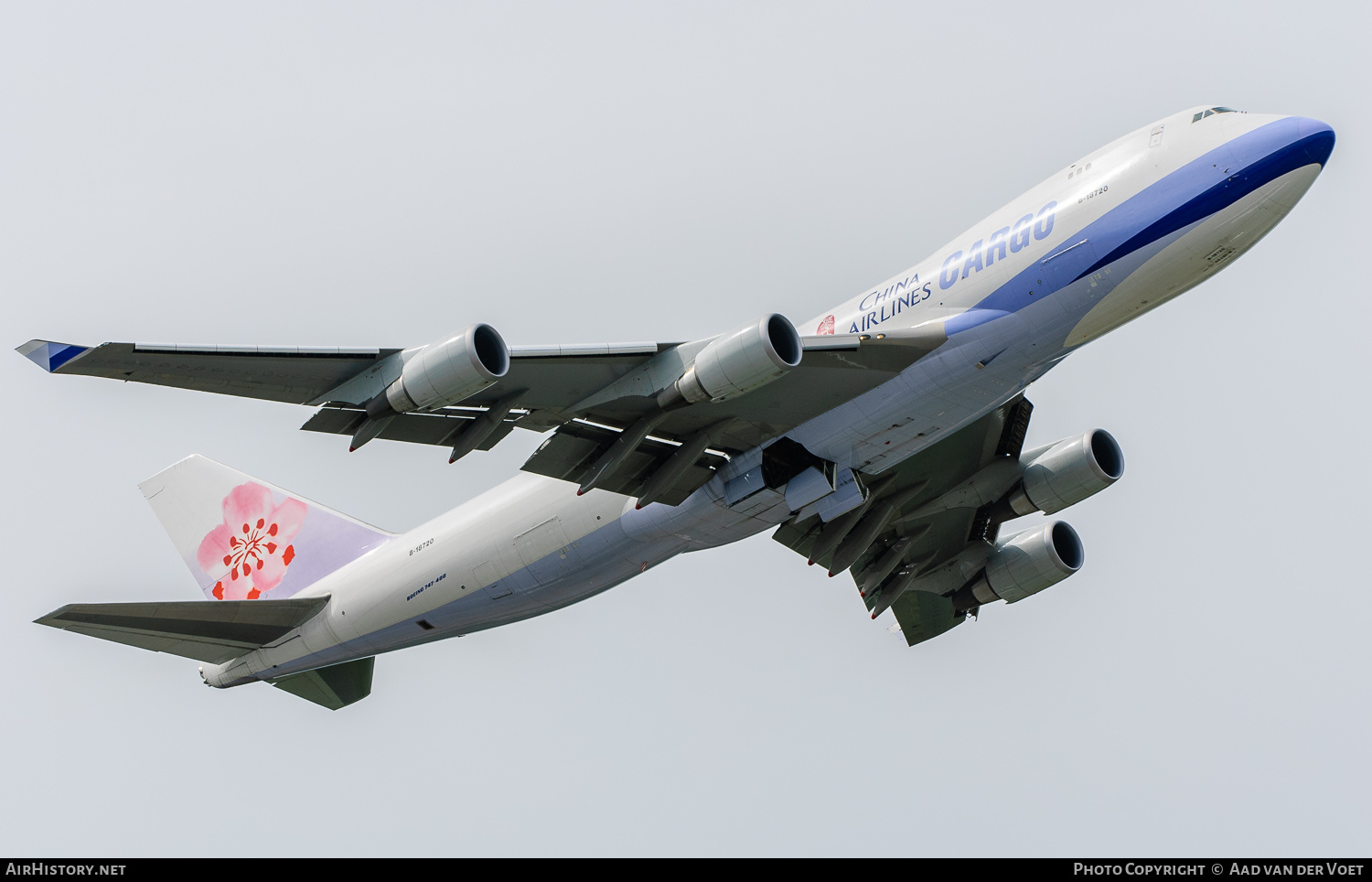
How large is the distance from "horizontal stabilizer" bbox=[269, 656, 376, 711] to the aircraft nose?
2310 cm

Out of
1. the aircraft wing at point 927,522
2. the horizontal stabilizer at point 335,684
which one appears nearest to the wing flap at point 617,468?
the aircraft wing at point 927,522

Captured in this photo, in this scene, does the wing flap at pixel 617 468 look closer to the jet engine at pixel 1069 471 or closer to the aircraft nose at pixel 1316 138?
the jet engine at pixel 1069 471

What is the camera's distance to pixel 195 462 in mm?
33719

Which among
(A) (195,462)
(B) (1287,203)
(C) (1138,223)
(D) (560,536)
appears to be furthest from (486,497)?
(B) (1287,203)

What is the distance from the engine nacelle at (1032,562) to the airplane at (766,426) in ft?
0.20

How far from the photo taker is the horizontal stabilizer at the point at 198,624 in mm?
25078

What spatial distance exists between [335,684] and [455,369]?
16049mm

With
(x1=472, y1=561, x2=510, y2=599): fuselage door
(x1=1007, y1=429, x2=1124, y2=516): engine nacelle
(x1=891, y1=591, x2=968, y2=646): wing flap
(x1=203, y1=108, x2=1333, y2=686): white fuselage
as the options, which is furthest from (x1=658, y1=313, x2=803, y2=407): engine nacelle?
(x1=891, y1=591, x2=968, y2=646): wing flap

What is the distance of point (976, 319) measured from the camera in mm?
20406

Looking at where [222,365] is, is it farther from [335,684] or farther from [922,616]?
[922,616]

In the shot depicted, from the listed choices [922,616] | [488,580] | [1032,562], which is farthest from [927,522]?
[488,580]

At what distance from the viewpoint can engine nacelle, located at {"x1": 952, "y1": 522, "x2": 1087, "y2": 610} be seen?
28.6m

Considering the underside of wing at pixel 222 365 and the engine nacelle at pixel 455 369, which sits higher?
the underside of wing at pixel 222 365

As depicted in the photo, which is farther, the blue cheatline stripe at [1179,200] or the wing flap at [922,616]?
the wing flap at [922,616]
